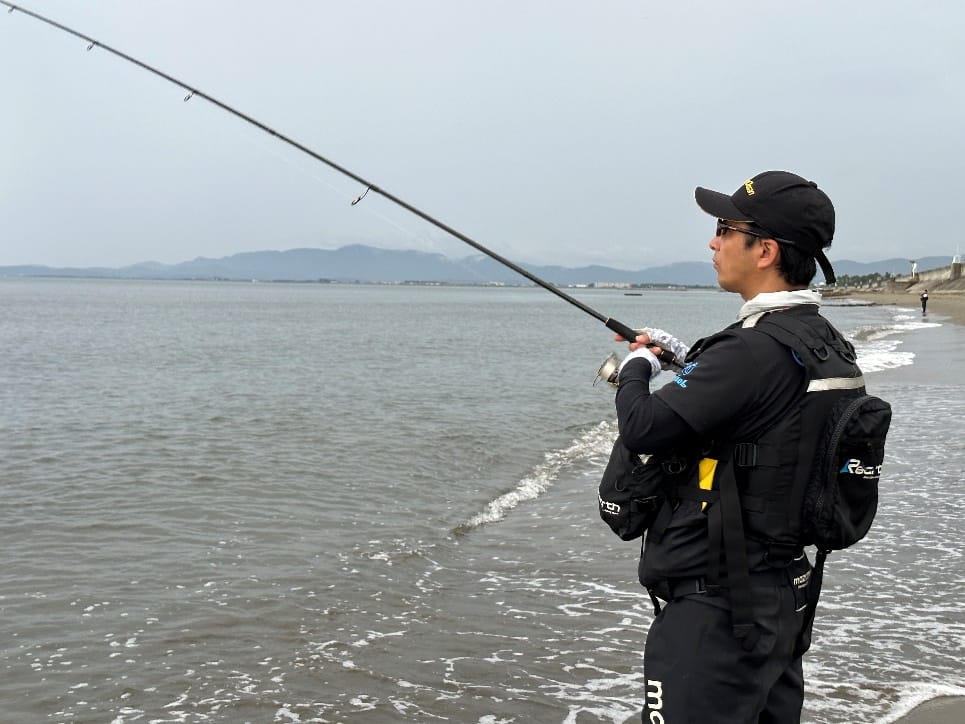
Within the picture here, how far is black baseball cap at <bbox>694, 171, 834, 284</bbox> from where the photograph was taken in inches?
94.5

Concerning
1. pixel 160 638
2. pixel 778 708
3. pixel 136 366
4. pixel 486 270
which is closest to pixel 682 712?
pixel 778 708

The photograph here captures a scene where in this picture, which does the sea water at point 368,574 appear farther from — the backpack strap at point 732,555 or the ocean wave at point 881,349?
the ocean wave at point 881,349

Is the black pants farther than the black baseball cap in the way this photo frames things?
No

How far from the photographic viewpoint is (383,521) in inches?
353

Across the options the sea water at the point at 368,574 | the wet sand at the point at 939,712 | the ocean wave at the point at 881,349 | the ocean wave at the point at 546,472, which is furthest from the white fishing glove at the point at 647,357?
the ocean wave at the point at 881,349

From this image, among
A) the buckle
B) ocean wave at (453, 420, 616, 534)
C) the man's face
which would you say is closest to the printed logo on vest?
the buckle

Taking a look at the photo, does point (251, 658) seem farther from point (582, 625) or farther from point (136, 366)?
point (136, 366)

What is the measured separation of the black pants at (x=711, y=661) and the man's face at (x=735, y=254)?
2.83 feet

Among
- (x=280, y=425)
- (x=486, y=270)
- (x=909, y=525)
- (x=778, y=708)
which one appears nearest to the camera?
(x=778, y=708)

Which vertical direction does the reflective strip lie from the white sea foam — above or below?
above

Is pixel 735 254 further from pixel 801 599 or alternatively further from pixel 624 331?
pixel 801 599

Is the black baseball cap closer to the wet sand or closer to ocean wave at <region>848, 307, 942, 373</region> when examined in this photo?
the wet sand

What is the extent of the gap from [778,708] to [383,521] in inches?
267

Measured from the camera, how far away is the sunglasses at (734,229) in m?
2.43
